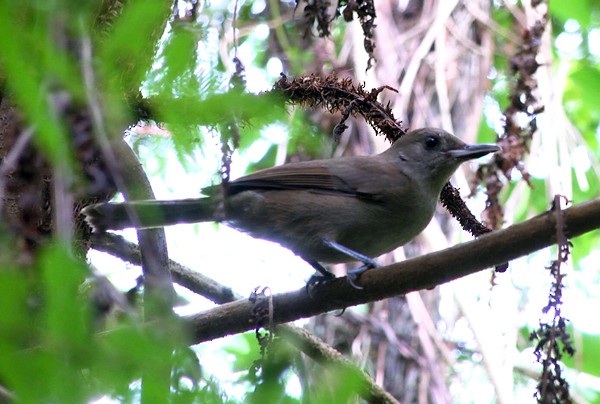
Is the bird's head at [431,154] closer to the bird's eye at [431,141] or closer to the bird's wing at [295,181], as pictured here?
the bird's eye at [431,141]

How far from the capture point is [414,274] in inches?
98.4

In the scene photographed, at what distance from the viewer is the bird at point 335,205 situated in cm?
389

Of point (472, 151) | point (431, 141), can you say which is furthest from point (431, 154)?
point (472, 151)

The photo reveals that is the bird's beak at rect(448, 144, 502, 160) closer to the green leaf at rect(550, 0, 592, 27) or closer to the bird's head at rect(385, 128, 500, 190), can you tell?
the bird's head at rect(385, 128, 500, 190)

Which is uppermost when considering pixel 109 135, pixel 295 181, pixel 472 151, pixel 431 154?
pixel 431 154

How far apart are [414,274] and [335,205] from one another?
1527 millimetres

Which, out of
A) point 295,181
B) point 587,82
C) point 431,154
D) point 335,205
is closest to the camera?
point 335,205

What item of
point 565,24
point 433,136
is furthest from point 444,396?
point 565,24

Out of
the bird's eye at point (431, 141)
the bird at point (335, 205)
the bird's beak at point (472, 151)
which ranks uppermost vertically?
the bird's eye at point (431, 141)

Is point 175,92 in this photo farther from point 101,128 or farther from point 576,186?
point 576,186

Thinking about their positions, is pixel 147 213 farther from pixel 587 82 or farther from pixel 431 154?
pixel 587 82

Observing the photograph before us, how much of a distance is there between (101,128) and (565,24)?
5.17 meters

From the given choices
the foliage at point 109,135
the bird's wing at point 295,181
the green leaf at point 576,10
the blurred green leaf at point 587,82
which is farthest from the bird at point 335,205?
the blurred green leaf at point 587,82

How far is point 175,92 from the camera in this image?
1.68 metres
